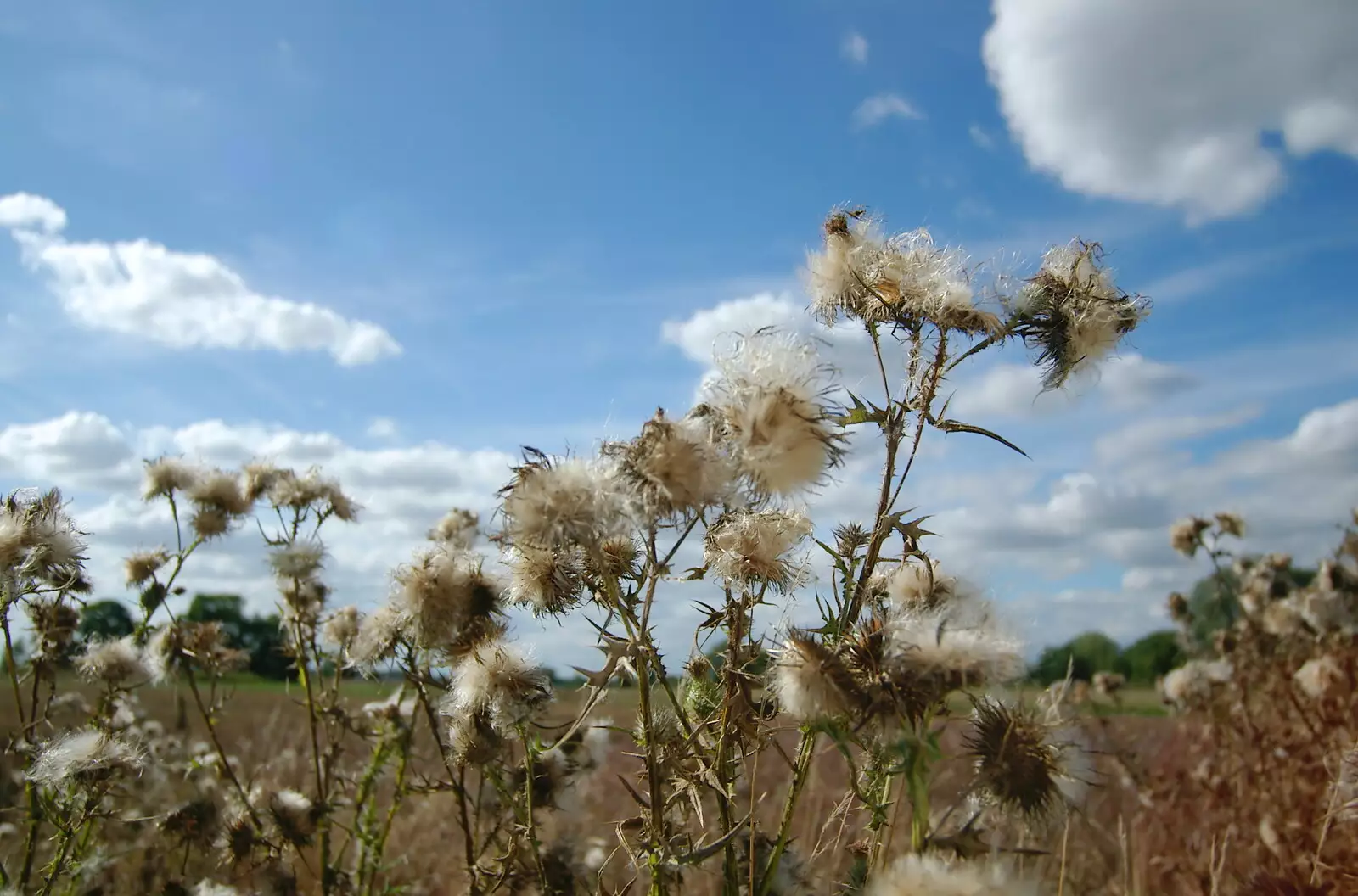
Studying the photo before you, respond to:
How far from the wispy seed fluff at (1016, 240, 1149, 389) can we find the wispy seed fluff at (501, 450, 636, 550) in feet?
4.20

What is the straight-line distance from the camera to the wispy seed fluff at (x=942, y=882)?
4.54ft

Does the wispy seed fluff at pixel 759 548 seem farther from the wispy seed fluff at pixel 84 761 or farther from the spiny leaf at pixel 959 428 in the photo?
the wispy seed fluff at pixel 84 761

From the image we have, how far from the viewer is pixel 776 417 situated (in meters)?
1.73

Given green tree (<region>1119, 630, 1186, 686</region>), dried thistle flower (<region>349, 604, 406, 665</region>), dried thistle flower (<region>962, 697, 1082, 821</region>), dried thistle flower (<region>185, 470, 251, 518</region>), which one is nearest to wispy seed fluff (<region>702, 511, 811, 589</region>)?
dried thistle flower (<region>962, 697, 1082, 821</region>)

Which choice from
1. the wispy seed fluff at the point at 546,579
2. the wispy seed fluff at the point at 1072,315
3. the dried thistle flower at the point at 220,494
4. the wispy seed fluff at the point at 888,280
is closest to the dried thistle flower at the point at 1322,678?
the wispy seed fluff at the point at 1072,315

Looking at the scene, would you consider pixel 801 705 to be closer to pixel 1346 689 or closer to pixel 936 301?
pixel 936 301

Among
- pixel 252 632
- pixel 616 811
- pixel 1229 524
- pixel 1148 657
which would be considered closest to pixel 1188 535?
pixel 1229 524

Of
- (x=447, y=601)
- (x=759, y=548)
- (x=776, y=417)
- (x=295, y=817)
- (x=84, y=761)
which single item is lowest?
(x=295, y=817)

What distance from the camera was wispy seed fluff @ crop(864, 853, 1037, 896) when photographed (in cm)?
138

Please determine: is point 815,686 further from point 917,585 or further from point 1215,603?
point 1215,603

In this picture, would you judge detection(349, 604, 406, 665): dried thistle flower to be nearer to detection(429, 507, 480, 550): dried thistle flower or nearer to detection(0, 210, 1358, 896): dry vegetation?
detection(0, 210, 1358, 896): dry vegetation

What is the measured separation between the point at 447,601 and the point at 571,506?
713mm

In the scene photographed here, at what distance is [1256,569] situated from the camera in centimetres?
835

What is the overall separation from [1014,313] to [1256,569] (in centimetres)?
742
